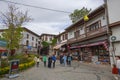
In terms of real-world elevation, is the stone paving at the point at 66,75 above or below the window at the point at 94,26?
below

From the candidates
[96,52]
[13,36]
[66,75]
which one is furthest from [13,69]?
[96,52]

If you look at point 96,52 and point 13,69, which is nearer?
point 13,69

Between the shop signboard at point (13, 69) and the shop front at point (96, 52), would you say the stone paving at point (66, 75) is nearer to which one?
the shop signboard at point (13, 69)

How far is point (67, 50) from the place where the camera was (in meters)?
30.1

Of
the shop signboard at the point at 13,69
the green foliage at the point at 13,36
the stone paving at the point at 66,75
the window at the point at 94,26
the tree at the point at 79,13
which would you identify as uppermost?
the tree at the point at 79,13

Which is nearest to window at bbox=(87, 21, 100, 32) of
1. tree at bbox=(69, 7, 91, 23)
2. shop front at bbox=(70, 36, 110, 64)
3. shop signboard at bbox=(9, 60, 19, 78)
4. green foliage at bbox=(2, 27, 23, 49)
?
shop front at bbox=(70, 36, 110, 64)

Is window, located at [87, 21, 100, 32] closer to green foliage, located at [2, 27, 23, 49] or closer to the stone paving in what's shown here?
the stone paving

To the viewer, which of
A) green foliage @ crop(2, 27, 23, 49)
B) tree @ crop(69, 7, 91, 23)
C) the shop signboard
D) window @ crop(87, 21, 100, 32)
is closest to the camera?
the shop signboard

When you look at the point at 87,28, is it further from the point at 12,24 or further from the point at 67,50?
the point at 12,24

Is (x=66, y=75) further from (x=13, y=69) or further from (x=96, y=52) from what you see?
(x=96, y=52)

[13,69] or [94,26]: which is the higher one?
[94,26]

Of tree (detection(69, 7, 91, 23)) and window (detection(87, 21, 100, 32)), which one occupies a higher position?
tree (detection(69, 7, 91, 23))

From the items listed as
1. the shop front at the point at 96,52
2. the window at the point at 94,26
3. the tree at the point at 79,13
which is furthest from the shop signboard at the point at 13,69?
the tree at the point at 79,13

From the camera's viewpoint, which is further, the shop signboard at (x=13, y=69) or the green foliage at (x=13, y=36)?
the green foliage at (x=13, y=36)
